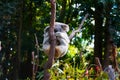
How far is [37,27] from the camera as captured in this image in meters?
10.1

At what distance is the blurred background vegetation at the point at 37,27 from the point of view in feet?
27.6

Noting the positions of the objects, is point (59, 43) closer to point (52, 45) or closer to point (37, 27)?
point (52, 45)

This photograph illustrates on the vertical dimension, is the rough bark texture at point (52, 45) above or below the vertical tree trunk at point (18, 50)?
above

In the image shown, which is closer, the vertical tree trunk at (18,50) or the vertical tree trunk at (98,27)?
the vertical tree trunk at (98,27)

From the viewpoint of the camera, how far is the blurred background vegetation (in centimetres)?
841

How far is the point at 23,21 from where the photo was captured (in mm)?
10078

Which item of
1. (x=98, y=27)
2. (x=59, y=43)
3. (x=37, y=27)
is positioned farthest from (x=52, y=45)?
(x=37, y=27)

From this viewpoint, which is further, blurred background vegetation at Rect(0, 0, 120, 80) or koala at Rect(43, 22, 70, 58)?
blurred background vegetation at Rect(0, 0, 120, 80)

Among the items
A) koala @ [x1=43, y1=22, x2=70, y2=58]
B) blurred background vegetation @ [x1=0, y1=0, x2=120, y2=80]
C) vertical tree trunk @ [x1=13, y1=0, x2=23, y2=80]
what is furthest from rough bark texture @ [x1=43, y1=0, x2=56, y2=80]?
vertical tree trunk @ [x1=13, y1=0, x2=23, y2=80]

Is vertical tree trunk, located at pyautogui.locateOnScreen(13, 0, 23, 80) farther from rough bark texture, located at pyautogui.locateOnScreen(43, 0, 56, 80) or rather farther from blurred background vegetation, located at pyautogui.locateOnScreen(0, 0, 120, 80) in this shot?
rough bark texture, located at pyautogui.locateOnScreen(43, 0, 56, 80)

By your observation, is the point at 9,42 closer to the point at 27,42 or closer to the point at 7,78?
the point at 27,42

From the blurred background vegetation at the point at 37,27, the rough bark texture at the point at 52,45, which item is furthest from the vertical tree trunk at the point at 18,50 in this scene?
the rough bark texture at the point at 52,45

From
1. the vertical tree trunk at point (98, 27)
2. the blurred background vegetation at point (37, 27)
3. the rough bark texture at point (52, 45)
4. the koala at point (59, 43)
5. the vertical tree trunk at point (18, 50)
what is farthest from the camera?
the vertical tree trunk at point (18, 50)

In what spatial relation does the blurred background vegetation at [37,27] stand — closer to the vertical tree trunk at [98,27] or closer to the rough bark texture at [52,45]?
the vertical tree trunk at [98,27]
